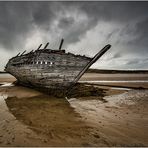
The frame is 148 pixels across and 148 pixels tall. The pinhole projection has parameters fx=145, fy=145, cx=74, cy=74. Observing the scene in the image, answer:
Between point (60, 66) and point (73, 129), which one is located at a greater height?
point (60, 66)

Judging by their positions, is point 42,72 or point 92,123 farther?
point 42,72

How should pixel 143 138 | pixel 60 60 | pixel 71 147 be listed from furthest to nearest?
pixel 60 60 → pixel 143 138 → pixel 71 147

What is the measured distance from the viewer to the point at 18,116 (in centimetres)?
541

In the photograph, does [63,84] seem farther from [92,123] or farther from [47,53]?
[92,123]

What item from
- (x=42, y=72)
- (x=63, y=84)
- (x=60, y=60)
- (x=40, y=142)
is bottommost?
(x=40, y=142)

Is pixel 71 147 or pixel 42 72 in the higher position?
pixel 42 72

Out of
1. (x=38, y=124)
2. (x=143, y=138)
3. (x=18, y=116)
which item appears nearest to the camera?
(x=143, y=138)

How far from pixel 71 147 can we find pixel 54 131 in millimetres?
938

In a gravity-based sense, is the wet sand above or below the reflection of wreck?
below

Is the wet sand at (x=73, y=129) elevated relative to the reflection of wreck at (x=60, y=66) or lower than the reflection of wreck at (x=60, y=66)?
lower

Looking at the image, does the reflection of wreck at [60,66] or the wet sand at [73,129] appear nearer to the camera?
the wet sand at [73,129]

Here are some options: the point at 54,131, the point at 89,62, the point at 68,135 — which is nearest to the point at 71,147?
the point at 68,135

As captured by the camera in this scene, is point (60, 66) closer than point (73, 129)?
No

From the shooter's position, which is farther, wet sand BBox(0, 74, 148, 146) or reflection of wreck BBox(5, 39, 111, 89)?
reflection of wreck BBox(5, 39, 111, 89)
